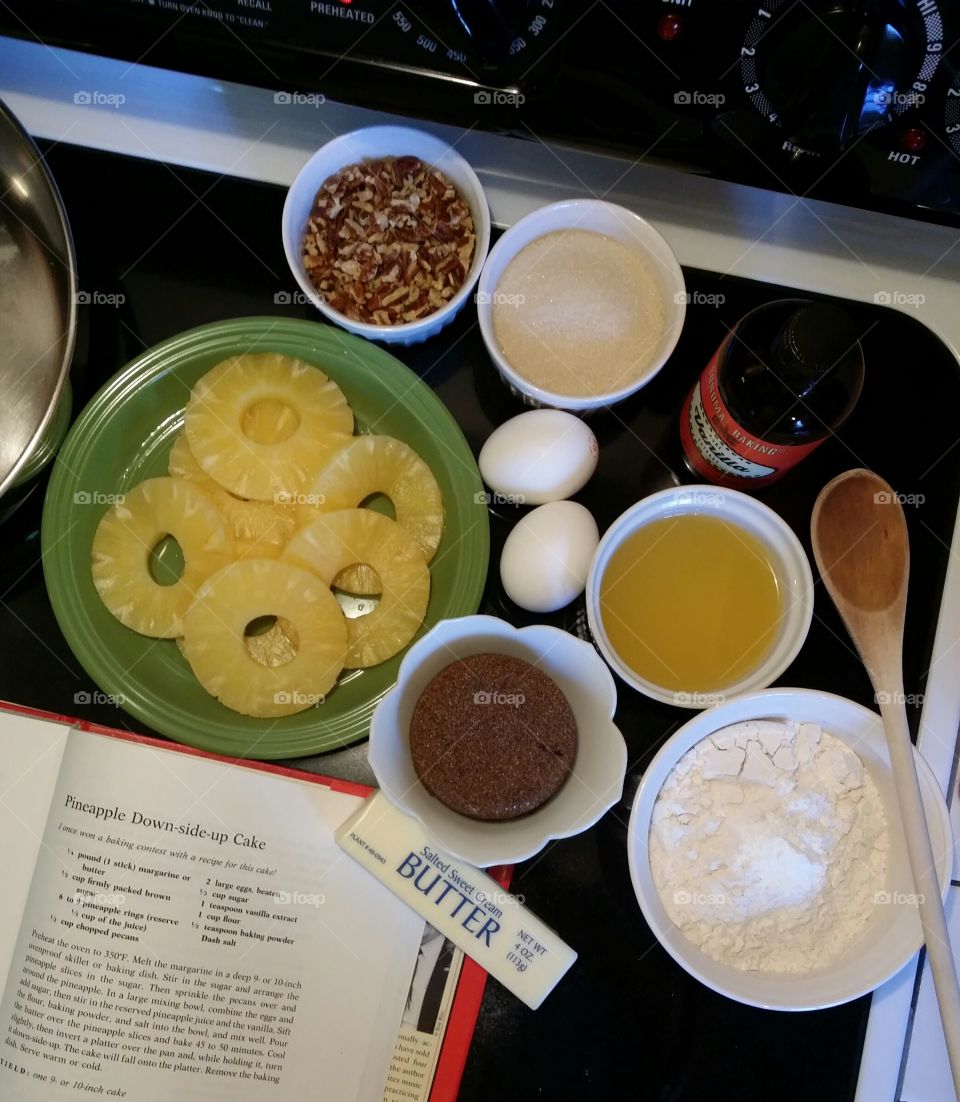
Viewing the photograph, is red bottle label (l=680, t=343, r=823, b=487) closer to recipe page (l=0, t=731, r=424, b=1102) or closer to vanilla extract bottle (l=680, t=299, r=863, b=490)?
vanilla extract bottle (l=680, t=299, r=863, b=490)

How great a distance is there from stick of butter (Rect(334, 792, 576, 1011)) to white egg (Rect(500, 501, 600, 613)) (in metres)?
0.23

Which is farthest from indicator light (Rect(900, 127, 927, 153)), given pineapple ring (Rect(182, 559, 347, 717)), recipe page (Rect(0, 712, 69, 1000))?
recipe page (Rect(0, 712, 69, 1000))

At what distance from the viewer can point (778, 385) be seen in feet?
2.36

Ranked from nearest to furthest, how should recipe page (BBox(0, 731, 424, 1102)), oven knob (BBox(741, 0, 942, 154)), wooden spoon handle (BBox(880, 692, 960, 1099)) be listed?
oven knob (BBox(741, 0, 942, 154)) < wooden spoon handle (BBox(880, 692, 960, 1099)) < recipe page (BBox(0, 731, 424, 1102))

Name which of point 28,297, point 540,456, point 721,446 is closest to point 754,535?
point 721,446

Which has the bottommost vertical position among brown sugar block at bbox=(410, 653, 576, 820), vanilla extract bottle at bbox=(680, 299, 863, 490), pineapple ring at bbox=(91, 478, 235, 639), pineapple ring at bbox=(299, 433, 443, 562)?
brown sugar block at bbox=(410, 653, 576, 820)

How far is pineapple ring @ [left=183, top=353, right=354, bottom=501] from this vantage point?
0.84 m

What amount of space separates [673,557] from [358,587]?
30 centimetres

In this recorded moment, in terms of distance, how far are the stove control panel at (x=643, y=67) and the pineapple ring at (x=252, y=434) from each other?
0.86ft

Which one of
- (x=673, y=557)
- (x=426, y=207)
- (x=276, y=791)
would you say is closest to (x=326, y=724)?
(x=276, y=791)

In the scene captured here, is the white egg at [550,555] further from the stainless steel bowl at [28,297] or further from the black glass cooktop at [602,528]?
the stainless steel bowl at [28,297]

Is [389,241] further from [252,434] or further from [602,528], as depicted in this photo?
[602,528]

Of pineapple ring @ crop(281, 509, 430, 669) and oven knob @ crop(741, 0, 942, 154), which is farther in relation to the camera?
pineapple ring @ crop(281, 509, 430, 669)

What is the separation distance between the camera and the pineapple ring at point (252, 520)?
85 cm
